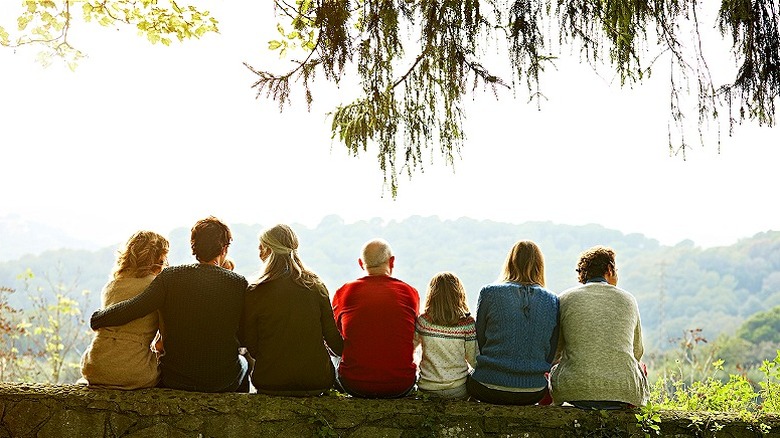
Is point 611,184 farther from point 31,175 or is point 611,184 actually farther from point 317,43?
point 317,43

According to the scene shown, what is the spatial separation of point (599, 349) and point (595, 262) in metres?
0.45

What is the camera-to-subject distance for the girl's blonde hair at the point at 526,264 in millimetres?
3971

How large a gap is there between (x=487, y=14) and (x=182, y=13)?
2.57 meters

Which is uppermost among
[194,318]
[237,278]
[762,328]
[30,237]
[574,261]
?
[30,237]

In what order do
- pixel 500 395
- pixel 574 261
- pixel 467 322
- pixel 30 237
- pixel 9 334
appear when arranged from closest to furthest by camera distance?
pixel 500 395 → pixel 467 322 → pixel 9 334 → pixel 574 261 → pixel 30 237

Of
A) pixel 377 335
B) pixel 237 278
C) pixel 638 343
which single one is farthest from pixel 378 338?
pixel 638 343

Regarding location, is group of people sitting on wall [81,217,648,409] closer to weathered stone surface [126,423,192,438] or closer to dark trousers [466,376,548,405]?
dark trousers [466,376,548,405]

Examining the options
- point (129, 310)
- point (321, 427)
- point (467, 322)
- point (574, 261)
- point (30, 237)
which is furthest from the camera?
point (30, 237)

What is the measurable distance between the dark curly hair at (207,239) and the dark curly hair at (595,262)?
1.83m

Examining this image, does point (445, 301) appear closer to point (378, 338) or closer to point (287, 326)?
point (378, 338)

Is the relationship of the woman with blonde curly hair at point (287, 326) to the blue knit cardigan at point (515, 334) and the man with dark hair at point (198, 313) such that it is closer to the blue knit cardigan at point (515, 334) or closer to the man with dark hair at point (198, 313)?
the man with dark hair at point (198, 313)

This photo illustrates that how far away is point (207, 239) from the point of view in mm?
3842

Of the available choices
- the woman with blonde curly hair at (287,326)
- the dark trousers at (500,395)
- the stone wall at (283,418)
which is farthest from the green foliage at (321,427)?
the dark trousers at (500,395)

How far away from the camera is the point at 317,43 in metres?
4.19
